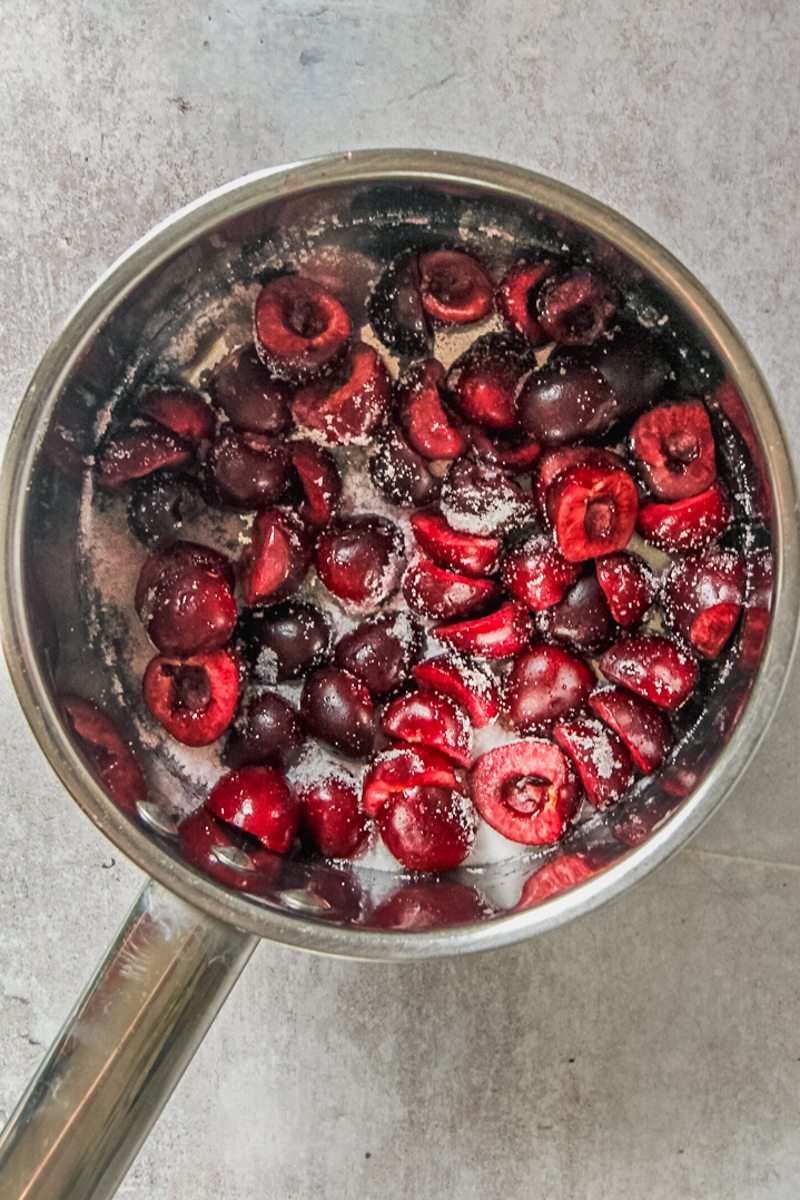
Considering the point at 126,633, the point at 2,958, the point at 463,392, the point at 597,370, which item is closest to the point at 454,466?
the point at 463,392

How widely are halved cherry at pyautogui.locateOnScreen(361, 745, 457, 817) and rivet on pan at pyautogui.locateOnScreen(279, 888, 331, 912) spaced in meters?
0.16

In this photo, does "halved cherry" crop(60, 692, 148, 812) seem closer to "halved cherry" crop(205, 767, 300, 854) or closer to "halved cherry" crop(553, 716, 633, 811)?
"halved cherry" crop(205, 767, 300, 854)

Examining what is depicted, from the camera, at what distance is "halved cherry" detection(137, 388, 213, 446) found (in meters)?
1.30

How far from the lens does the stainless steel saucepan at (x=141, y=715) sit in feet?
3.29

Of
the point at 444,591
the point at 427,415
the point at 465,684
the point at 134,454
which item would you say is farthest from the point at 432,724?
the point at 134,454

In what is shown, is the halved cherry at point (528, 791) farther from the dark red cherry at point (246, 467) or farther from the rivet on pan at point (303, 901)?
the dark red cherry at point (246, 467)

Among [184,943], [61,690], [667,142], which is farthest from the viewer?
[667,142]

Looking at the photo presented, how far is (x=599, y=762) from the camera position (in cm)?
129

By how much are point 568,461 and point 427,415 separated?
0.61 ft

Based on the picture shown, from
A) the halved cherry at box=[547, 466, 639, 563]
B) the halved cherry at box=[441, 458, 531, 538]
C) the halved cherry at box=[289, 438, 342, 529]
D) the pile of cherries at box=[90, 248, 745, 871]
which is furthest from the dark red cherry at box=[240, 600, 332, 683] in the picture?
the halved cherry at box=[547, 466, 639, 563]

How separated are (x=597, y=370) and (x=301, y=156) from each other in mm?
558

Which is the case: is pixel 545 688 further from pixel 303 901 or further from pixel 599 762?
pixel 303 901

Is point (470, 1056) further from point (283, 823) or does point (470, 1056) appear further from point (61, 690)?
point (61, 690)

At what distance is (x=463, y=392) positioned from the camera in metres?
1.34
